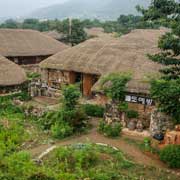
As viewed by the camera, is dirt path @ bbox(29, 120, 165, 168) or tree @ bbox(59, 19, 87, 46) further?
tree @ bbox(59, 19, 87, 46)

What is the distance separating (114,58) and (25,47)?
14897mm

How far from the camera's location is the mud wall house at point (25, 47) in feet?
116

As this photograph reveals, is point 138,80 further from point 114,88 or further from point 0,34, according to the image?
point 0,34

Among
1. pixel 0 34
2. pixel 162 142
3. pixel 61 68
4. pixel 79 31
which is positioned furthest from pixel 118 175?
pixel 79 31

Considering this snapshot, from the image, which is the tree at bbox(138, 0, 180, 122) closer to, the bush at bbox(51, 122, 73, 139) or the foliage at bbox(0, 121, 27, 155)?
the bush at bbox(51, 122, 73, 139)

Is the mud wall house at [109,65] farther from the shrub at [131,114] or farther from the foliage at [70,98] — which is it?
the foliage at [70,98]

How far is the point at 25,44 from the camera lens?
123 ft

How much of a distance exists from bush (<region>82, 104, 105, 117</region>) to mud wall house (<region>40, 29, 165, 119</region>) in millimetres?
983

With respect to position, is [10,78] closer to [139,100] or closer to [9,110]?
[9,110]

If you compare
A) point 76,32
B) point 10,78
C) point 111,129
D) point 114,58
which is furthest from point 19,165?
point 76,32

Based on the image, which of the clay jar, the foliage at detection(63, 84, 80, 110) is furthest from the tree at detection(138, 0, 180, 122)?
the foliage at detection(63, 84, 80, 110)

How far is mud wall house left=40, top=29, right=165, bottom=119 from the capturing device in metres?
20.2

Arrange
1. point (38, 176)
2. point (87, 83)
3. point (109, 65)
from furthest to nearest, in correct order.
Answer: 1. point (87, 83)
2. point (109, 65)
3. point (38, 176)

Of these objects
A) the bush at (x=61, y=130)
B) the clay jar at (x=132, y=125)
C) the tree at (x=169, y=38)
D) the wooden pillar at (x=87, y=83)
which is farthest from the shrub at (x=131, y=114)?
the wooden pillar at (x=87, y=83)
